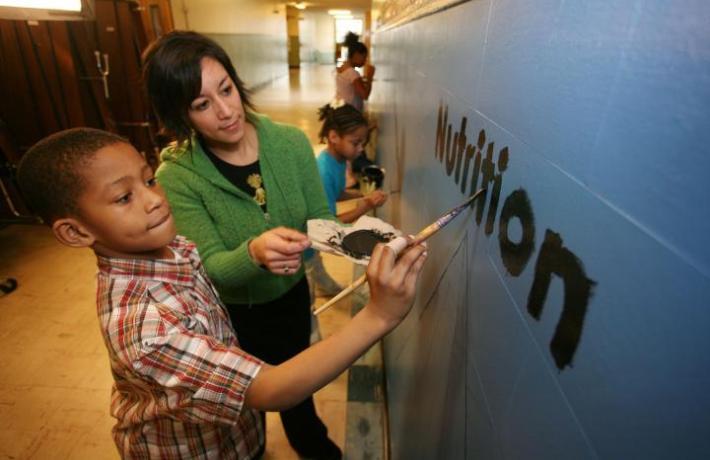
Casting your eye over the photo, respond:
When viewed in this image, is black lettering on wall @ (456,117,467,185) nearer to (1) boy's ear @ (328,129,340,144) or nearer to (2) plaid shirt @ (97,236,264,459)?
(2) plaid shirt @ (97,236,264,459)

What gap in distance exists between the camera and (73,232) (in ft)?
2.39

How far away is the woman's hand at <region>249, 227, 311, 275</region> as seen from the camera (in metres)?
0.89

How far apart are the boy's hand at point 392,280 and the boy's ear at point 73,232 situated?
55 cm

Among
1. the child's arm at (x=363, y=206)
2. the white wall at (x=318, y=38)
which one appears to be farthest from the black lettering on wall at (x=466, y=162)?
the white wall at (x=318, y=38)

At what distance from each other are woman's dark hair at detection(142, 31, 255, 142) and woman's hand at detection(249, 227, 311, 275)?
15.3 inches

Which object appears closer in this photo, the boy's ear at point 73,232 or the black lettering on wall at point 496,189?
the black lettering on wall at point 496,189

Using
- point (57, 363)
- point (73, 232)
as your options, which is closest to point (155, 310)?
point (73, 232)

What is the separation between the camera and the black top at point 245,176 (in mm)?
1080

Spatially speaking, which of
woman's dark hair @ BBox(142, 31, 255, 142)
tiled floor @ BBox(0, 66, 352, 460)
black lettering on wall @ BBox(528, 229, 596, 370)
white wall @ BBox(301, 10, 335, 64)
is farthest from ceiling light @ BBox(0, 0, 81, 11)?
white wall @ BBox(301, 10, 335, 64)

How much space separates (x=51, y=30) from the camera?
309 centimetres

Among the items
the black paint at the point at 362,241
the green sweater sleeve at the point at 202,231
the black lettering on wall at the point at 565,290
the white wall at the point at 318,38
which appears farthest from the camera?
the white wall at the point at 318,38

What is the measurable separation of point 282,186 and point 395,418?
1.13 m

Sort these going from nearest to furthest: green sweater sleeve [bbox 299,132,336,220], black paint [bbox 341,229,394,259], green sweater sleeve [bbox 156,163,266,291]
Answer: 1. black paint [bbox 341,229,394,259]
2. green sweater sleeve [bbox 156,163,266,291]
3. green sweater sleeve [bbox 299,132,336,220]

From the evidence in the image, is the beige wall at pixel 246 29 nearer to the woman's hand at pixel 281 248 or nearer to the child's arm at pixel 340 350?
the woman's hand at pixel 281 248
